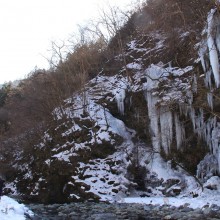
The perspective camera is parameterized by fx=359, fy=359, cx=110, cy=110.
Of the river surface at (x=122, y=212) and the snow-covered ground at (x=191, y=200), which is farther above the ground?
the snow-covered ground at (x=191, y=200)

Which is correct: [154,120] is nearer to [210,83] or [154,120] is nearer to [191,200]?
[210,83]

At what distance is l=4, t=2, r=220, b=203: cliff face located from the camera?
1809 centimetres

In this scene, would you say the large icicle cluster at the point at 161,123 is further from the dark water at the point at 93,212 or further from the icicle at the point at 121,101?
the dark water at the point at 93,212

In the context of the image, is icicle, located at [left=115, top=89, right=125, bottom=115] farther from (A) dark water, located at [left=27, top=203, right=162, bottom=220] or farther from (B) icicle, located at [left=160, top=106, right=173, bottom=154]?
(A) dark water, located at [left=27, top=203, right=162, bottom=220]

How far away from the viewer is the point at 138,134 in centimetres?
2273

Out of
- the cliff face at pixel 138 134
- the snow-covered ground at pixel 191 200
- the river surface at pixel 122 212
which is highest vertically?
the cliff face at pixel 138 134

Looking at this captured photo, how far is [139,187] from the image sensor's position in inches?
780

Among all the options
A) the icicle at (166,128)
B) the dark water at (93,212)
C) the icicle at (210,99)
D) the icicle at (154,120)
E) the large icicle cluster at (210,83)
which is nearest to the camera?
the large icicle cluster at (210,83)

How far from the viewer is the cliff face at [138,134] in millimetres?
18094

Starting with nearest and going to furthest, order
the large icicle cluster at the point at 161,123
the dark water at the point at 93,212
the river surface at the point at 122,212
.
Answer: the river surface at the point at 122,212 < the dark water at the point at 93,212 < the large icicle cluster at the point at 161,123

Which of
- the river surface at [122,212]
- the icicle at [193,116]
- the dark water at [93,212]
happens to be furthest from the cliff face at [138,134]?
the river surface at [122,212]

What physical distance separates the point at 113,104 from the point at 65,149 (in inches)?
183

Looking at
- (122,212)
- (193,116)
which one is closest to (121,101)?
(193,116)

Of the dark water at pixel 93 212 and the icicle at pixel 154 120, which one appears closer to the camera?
the dark water at pixel 93 212
